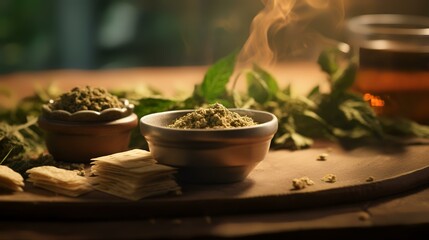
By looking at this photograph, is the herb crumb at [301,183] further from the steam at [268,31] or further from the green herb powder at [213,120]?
the steam at [268,31]

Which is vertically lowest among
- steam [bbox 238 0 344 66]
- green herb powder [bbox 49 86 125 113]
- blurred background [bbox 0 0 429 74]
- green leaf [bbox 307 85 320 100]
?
blurred background [bbox 0 0 429 74]

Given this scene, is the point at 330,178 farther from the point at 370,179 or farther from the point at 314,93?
the point at 314,93

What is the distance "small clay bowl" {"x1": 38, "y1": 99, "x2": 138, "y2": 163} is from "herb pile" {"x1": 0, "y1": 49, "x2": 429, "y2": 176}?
0.14 meters

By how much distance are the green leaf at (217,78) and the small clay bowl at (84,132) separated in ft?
1.10

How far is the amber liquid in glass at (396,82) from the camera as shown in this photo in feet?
7.71

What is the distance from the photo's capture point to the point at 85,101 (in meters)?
2.05

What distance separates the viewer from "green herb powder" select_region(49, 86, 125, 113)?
2.04 m

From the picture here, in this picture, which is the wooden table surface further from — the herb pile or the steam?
the steam

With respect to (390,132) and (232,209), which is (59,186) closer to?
(232,209)

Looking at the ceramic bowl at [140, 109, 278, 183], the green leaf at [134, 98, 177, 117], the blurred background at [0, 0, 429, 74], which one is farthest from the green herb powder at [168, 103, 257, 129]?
the blurred background at [0, 0, 429, 74]

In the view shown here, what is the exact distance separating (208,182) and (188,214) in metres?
0.17

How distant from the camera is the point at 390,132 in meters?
2.42

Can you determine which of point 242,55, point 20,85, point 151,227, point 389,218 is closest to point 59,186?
point 151,227

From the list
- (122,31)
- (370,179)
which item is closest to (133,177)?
(370,179)
